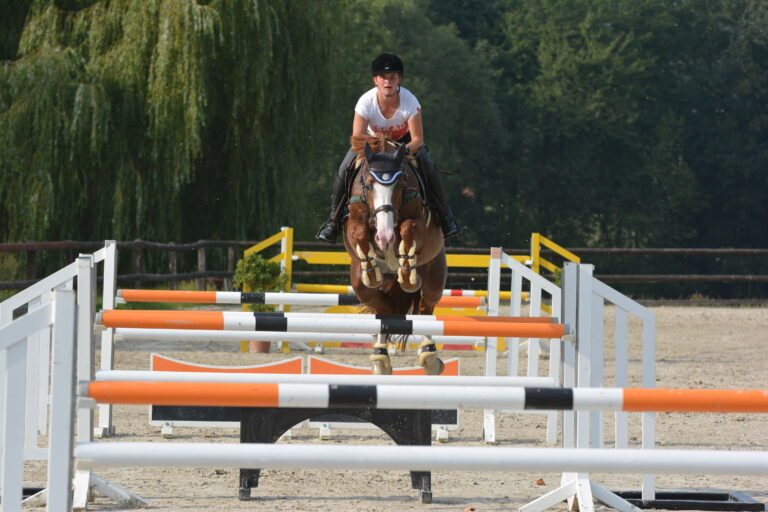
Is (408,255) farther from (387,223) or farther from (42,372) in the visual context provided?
(42,372)

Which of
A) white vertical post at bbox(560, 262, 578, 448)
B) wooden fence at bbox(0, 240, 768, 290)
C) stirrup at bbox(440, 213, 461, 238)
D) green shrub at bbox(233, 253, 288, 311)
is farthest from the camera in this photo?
wooden fence at bbox(0, 240, 768, 290)

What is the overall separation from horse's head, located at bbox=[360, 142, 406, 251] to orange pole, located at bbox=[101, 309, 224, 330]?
1.04m

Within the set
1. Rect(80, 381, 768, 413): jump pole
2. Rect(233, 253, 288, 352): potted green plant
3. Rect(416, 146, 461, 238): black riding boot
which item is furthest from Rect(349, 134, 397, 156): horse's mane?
Rect(233, 253, 288, 352): potted green plant

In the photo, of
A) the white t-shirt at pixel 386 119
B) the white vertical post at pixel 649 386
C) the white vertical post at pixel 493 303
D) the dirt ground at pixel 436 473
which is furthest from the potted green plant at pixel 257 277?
the white vertical post at pixel 649 386

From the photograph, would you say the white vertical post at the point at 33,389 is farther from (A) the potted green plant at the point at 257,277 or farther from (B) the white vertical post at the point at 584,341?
(A) the potted green plant at the point at 257,277

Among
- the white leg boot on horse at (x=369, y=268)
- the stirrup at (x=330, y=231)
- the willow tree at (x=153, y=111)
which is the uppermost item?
the willow tree at (x=153, y=111)

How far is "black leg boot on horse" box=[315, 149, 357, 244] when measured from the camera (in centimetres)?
643

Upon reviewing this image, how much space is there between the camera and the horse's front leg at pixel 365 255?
605 cm

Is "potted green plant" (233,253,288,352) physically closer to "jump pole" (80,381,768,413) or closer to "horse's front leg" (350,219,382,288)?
"horse's front leg" (350,219,382,288)

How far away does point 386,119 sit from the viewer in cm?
651

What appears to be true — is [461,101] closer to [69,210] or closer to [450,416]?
[69,210]

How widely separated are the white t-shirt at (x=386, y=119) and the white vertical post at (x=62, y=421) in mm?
3307

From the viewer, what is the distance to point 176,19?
1709cm

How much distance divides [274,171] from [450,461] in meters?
15.6
